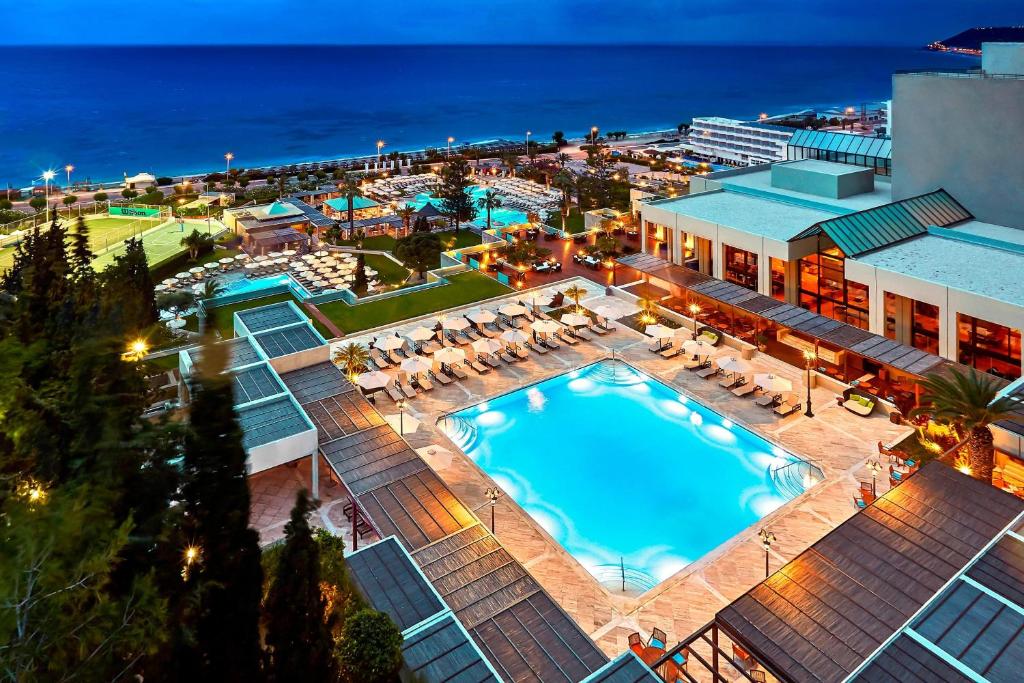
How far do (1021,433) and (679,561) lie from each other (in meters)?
9.35

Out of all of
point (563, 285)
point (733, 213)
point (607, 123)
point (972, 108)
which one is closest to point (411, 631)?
point (563, 285)

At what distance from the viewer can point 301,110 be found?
610 feet

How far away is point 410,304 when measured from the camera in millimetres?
35875

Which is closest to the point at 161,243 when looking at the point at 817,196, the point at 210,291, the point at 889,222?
the point at 210,291

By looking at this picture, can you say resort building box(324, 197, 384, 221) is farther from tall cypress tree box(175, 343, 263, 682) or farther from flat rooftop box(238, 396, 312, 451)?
tall cypress tree box(175, 343, 263, 682)

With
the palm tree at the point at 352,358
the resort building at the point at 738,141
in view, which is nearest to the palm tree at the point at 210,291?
the palm tree at the point at 352,358

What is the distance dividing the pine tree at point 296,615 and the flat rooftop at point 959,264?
24657 millimetres

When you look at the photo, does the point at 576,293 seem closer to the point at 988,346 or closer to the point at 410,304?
the point at 410,304

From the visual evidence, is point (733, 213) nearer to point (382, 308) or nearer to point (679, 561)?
point (382, 308)

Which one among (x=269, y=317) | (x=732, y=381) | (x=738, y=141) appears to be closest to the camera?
(x=732, y=381)

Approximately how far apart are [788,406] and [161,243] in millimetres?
43801

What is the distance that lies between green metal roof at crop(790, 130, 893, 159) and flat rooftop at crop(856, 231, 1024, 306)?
39.4ft

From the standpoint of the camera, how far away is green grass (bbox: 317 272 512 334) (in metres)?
34.0

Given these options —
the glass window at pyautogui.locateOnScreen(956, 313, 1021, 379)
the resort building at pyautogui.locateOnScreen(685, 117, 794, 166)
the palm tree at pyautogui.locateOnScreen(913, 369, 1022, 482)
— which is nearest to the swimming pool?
the palm tree at pyautogui.locateOnScreen(913, 369, 1022, 482)
